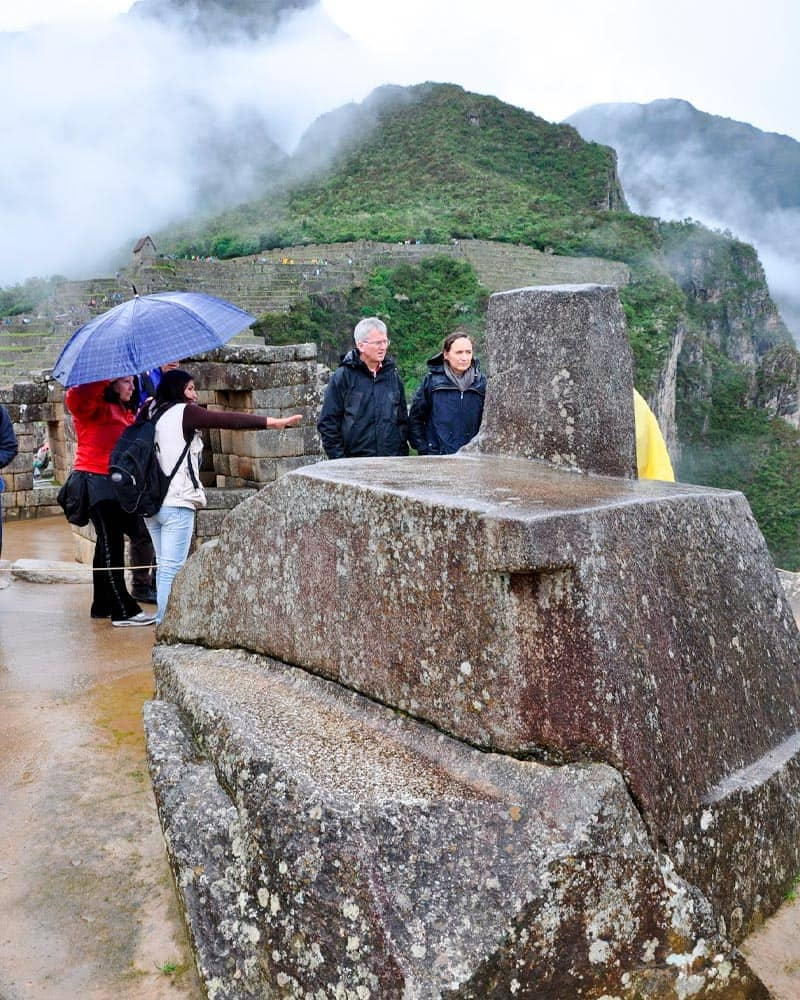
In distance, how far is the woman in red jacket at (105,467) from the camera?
545 cm

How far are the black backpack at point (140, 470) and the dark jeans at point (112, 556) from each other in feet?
2.74

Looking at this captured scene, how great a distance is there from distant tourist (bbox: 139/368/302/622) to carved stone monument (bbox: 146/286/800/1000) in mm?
1989

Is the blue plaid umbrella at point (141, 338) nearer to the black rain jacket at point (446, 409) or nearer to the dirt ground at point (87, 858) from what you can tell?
the black rain jacket at point (446, 409)

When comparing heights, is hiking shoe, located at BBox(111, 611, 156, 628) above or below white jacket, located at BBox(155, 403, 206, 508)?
below

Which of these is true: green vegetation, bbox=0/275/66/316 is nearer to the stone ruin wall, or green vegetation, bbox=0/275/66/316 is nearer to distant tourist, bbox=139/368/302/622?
the stone ruin wall

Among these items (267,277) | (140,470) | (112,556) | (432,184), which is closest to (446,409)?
(140,470)

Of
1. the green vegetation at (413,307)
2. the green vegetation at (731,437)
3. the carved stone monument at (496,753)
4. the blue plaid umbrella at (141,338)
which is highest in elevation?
the green vegetation at (413,307)

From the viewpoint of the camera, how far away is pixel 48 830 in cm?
292

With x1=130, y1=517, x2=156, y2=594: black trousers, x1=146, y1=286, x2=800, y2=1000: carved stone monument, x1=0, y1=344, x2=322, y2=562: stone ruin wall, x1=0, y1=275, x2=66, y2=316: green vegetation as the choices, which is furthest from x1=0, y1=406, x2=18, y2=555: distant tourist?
x1=0, y1=275, x2=66, y2=316: green vegetation

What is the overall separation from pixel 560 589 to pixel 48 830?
1784 mm

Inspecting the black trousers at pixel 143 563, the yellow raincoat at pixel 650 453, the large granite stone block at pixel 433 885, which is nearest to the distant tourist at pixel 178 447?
the black trousers at pixel 143 563

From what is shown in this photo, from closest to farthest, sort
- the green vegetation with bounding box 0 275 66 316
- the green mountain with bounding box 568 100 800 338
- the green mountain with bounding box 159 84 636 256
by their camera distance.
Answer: the green vegetation with bounding box 0 275 66 316
the green mountain with bounding box 159 84 636 256
the green mountain with bounding box 568 100 800 338

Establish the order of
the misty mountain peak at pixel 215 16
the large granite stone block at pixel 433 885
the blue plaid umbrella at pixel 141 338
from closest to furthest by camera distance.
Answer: the large granite stone block at pixel 433 885 → the blue plaid umbrella at pixel 141 338 → the misty mountain peak at pixel 215 16

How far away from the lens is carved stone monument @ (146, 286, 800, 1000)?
197cm
